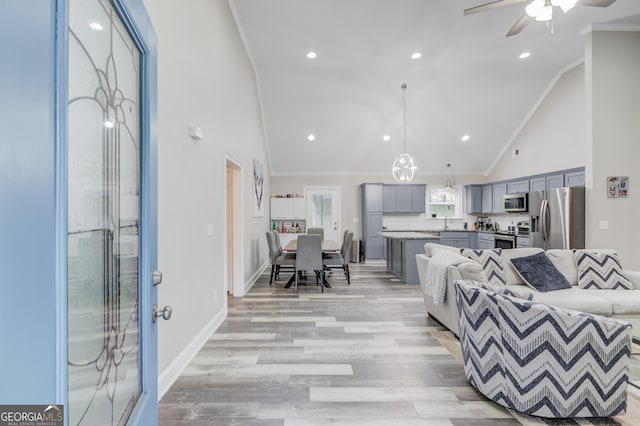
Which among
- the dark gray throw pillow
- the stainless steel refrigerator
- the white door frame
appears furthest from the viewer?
the white door frame

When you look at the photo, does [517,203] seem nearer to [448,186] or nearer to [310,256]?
[448,186]

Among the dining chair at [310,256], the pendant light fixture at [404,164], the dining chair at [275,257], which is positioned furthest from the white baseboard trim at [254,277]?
the pendant light fixture at [404,164]

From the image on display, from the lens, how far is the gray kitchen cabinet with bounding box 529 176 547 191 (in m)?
5.75

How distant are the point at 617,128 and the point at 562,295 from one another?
291cm

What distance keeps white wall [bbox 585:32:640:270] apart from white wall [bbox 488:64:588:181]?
1.10 feet

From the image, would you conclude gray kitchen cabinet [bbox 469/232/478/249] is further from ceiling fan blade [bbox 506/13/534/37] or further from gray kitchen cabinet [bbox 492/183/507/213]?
ceiling fan blade [bbox 506/13/534/37]

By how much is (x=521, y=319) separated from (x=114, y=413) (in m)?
2.10

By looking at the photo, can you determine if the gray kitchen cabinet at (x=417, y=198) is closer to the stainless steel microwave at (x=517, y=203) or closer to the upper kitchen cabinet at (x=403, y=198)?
the upper kitchen cabinet at (x=403, y=198)

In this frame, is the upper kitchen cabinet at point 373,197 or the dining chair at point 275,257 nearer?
the dining chair at point 275,257

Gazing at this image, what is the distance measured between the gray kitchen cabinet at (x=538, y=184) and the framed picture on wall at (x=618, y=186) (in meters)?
1.48

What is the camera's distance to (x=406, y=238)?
5.20 m

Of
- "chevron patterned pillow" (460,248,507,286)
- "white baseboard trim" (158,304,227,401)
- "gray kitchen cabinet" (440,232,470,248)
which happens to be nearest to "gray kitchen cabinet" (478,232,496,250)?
"gray kitchen cabinet" (440,232,470,248)

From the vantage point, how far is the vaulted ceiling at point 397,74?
12.7ft

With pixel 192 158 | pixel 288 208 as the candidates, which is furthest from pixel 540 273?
pixel 288 208
